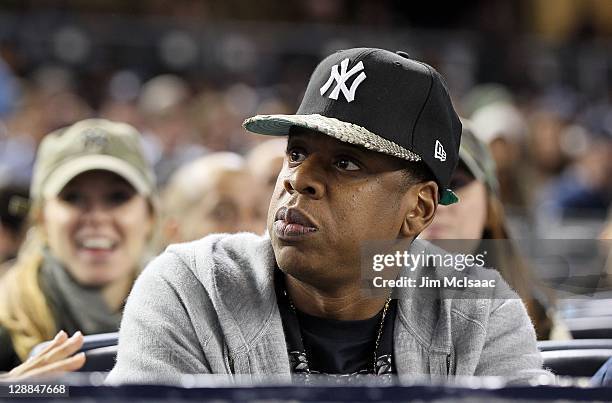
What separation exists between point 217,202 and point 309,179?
2186 millimetres

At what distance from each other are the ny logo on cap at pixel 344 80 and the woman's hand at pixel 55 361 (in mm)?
685

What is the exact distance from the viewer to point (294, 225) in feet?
6.10

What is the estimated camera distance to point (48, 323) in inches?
110

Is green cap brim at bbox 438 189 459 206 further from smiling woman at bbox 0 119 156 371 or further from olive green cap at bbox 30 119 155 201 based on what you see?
olive green cap at bbox 30 119 155 201

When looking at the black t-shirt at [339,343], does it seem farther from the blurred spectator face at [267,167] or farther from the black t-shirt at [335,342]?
the blurred spectator face at [267,167]

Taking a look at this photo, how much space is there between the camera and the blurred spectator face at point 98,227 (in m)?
3.14

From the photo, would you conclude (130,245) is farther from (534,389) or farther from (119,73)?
(119,73)

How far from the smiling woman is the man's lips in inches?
39.7

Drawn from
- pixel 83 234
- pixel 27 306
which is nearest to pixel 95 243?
pixel 83 234

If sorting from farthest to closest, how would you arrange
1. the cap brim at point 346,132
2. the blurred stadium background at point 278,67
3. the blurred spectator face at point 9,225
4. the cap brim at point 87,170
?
the blurred stadium background at point 278,67 → the blurred spectator face at point 9,225 → the cap brim at point 87,170 → the cap brim at point 346,132

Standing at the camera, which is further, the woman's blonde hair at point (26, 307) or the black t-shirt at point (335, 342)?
the woman's blonde hair at point (26, 307)

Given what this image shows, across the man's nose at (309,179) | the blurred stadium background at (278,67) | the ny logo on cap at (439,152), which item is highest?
the blurred stadium background at (278,67)

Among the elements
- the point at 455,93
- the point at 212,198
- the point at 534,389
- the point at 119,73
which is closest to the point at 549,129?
the point at 455,93

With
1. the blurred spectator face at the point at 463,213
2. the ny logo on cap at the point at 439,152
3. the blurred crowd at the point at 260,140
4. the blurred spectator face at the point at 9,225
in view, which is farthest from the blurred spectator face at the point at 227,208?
the ny logo on cap at the point at 439,152
